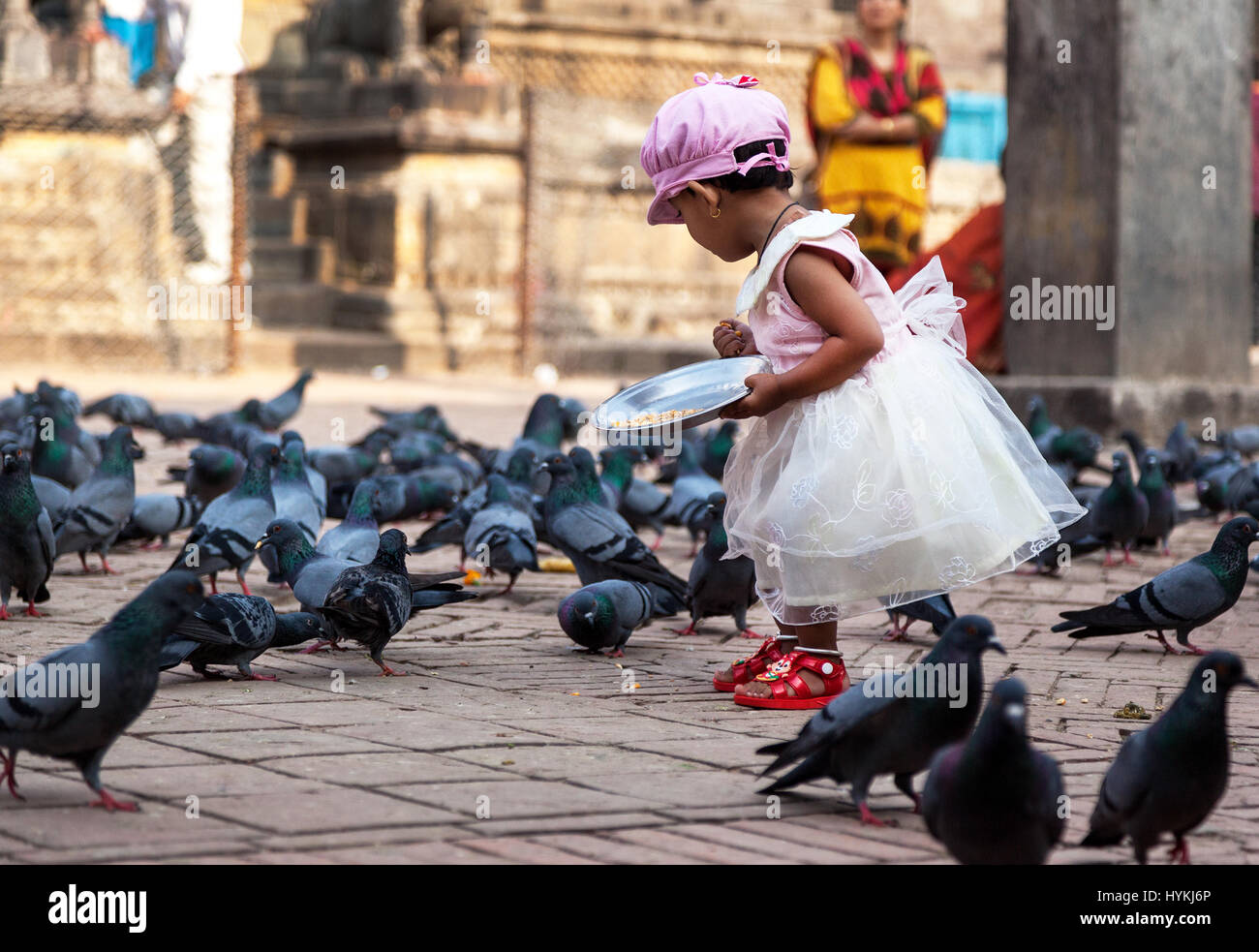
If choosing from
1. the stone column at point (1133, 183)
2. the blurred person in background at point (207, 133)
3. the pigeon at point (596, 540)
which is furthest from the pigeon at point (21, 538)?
the blurred person in background at point (207, 133)

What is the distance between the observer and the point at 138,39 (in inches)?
722

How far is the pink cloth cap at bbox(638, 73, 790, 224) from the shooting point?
4.37 meters

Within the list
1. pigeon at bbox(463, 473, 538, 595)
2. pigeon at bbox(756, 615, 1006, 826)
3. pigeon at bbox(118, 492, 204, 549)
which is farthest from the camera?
pigeon at bbox(118, 492, 204, 549)

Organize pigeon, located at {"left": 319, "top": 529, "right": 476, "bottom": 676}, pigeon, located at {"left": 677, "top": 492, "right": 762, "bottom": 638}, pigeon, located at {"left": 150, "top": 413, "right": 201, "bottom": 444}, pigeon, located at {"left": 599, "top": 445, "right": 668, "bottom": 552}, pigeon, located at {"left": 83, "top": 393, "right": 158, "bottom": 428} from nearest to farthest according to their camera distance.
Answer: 1. pigeon, located at {"left": 319, "top": 529, "right": 476, "bottom": 676}
2. pigeon, located at {"left": 677, "top": 492, "right": 762, "bottom": 638}
3. pigeon, located at {"left": 599, "top": 445, "right": 668, "bottom": 552}
4. pigeon, located at {"left": 150, "top": 413, "right": 201, "bottom": 444}
5. pigeon, located at {"left": 83, "top": 393, "right": 158, "bottom": 428}

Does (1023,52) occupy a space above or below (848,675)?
above

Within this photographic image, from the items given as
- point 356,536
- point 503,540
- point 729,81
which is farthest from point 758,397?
point 503,540

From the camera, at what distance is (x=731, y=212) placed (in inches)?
176

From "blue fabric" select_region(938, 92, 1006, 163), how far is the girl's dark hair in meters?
21.2

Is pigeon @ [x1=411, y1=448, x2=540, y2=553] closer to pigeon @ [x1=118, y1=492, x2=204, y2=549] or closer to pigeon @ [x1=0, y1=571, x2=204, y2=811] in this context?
pigeon @ [x1=118, y1=492, x2=204, y2=549]

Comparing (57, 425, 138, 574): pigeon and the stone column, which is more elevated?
the stone column

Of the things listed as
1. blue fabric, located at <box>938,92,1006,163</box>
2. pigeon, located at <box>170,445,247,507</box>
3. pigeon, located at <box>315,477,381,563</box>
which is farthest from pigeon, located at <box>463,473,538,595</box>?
blue fabric, located at <box>938,92,1006,163</box>

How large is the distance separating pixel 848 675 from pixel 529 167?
13327mm

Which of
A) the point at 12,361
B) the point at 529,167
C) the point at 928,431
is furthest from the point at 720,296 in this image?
the point at 928,431

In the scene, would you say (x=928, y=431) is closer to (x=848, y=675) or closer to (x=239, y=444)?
(x=848, y=675)
